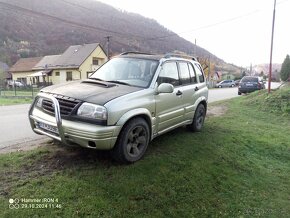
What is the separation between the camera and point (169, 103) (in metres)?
5.11

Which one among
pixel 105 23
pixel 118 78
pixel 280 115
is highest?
pixel 105 23

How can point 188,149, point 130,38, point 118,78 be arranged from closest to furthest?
point 118,78 → point 188,149 → point 130,38

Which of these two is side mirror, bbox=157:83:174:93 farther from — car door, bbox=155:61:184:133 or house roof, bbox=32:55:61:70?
house roof, bbox=32:55:61:70

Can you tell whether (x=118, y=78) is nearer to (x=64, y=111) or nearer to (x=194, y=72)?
(x=64, y=111)

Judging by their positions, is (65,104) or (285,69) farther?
(285,69)

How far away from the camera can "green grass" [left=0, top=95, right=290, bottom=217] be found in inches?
132

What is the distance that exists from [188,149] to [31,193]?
316 cm

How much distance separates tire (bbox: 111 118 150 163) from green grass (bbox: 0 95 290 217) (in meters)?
0.17

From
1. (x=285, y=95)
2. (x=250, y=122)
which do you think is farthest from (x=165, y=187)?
(x=285, y=95)

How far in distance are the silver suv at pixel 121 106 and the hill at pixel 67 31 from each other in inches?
2223

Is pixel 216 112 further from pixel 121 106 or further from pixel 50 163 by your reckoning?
pixel 50 163

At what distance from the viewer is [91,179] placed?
376 cm

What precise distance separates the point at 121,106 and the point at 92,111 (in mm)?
442

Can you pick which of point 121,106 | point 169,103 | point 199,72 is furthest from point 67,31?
point 121,106
